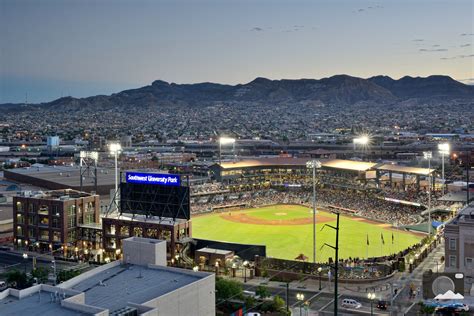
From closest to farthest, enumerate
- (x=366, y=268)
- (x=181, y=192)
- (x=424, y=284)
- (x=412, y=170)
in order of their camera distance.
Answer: (x=424, y=284)
(x=366, y=268)
(x=181, y=192)
(x=412, y=170)

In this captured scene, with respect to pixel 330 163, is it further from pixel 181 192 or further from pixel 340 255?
pixel 181 192

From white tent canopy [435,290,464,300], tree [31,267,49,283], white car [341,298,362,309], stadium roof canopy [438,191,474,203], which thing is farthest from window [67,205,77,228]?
stadium roof canopy [438,191,474,203]

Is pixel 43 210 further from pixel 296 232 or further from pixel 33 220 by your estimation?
pixel 296 232

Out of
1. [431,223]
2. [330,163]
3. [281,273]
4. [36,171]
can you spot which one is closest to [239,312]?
[281,273]

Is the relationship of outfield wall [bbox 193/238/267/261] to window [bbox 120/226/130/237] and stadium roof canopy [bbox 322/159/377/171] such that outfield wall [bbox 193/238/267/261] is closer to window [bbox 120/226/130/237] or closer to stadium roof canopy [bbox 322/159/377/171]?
window [bbox 120/226/130/237]

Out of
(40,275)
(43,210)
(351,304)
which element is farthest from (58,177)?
(351,304)
